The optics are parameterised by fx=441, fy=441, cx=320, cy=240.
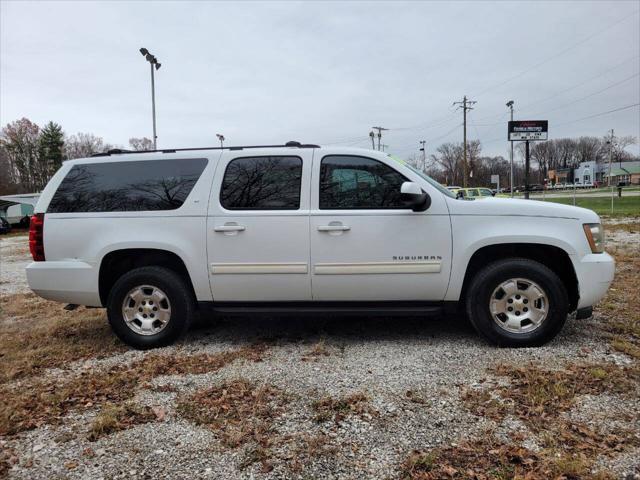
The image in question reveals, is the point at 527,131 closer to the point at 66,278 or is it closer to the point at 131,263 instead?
the point at 131,263

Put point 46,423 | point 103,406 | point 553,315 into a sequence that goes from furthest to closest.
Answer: point 553,315 → point 103,406 → point 46,423

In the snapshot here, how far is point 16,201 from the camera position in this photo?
3011 cm

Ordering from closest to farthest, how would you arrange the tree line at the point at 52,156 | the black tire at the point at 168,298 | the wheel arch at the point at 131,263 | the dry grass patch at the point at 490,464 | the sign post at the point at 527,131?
the dry grass patch at the point at 490,464, the black tire at the point at 168,298, the wheel arch at the point at 131,263, the sign post at the point at 527,131, the tree line at the point at 52,156

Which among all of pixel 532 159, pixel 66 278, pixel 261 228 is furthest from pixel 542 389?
pixel 532 159

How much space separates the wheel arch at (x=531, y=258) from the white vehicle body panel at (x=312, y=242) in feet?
0.43

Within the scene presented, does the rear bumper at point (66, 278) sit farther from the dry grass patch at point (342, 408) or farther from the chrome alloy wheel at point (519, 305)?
the chrome alloy wheel at point (519, 305)

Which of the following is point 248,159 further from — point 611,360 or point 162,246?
A: point 611,360

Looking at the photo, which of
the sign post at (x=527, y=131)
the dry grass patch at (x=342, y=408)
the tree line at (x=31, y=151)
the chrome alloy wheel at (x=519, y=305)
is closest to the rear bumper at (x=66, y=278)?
the dry grass patch at (x=342, y=408)

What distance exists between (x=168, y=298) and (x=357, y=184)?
84.9 inches

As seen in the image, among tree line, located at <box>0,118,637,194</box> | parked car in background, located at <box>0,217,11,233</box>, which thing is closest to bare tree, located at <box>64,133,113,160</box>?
tree line, located at <box>0,118,637,194</box>

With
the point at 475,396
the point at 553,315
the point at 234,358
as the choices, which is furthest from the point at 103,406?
the point at 553,315

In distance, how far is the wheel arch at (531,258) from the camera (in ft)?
13.6

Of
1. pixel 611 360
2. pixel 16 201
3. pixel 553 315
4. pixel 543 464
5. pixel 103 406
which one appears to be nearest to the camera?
pixel 543 464

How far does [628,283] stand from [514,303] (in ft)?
12.0
